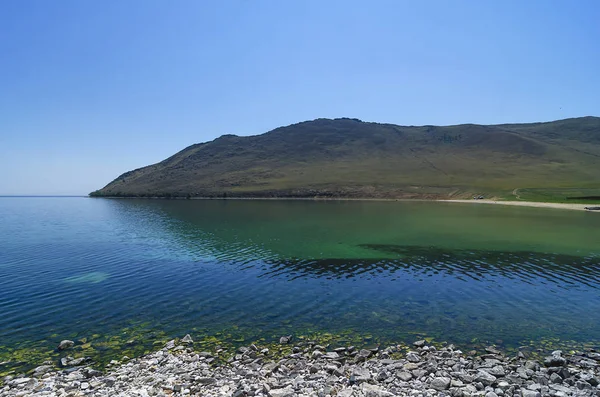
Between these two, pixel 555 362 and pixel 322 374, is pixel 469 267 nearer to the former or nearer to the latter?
pixel 555 362

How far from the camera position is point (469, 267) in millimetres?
33656

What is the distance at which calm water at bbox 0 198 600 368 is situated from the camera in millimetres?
19453

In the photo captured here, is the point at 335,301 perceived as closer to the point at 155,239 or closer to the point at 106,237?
the point at 155,239

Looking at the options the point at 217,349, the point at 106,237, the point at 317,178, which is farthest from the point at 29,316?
the point at 317,178

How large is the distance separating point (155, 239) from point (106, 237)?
8.70 meters

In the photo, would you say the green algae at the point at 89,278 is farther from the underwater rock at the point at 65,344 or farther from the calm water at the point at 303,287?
the underwater rock at the point at 65,344

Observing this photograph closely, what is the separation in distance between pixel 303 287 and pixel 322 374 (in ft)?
42.7

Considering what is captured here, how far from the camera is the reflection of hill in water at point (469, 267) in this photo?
99.5 ft

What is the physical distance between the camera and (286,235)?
175 ft

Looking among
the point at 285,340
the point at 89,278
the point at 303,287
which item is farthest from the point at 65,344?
the point at 303,287

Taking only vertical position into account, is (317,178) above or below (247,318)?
above

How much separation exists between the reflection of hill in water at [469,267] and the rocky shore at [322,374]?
14562mm

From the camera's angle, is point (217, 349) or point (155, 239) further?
point (155, 239)

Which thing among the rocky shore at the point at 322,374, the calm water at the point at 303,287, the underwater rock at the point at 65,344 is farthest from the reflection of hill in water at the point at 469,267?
the underwater rock at the point at 65,344
